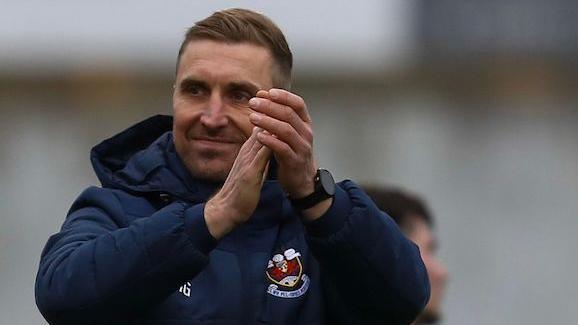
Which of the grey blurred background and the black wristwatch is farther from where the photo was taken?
the grey blurred background

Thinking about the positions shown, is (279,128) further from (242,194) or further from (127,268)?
(127,268)

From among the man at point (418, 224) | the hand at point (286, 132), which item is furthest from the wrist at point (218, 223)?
the man at point (418, 224)

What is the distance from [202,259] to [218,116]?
32 centimetres

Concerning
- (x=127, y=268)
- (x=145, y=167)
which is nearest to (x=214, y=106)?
(x=145, y=167)

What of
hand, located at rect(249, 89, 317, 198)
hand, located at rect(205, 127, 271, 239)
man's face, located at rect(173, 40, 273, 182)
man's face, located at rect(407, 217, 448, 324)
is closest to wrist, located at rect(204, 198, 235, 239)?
hand, located at rect(205, 127, 271, 239)

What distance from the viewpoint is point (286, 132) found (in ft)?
9.71

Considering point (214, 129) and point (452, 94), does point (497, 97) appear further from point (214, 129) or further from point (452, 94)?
point (214, 129)

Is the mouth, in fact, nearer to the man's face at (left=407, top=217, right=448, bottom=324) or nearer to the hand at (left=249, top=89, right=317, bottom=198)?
the hand at (left=249, top=89, right=317, bottom=198)

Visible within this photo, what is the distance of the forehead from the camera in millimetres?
3203

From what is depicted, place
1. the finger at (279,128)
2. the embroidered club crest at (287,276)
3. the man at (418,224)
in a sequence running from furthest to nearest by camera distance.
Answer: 1. the man at (418,224)
2. the embroidered club crest at (287,276)
3. the finger at (279,128)

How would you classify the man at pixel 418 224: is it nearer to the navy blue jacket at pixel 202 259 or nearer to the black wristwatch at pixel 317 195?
the navy blue jacket at pixel 202 259

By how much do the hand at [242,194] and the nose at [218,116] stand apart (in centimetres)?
19

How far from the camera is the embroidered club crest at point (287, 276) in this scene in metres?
3.16

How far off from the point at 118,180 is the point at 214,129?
20 centimetres
